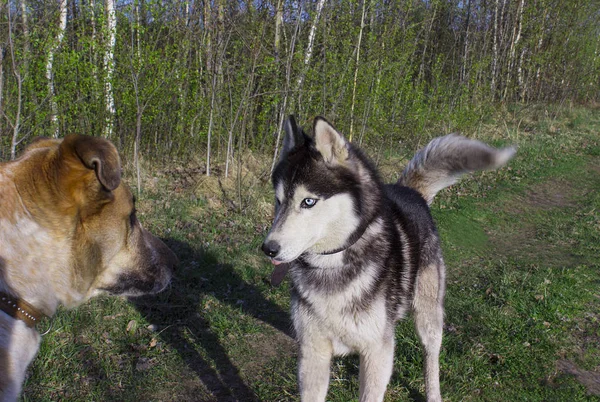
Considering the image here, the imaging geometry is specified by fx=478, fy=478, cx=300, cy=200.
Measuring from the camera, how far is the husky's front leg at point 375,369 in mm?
2828

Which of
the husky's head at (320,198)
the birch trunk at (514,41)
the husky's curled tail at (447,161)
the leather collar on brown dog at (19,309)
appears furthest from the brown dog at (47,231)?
the birch trunk at (514,41)

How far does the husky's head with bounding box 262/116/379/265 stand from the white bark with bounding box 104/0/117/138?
505 centimetres

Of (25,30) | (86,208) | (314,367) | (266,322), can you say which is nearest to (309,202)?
(314,367)

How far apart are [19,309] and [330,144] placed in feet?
6.06

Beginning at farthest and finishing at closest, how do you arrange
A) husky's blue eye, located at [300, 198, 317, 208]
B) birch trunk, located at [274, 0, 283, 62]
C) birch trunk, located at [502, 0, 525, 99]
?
birch trunk, located at [502, 0, 525, 99]
birch trunk, located at [274, 0, 283, 62]
husky's blue eye, located at [300, 198, 317, 208]

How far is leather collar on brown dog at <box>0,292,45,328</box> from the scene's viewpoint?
1683mm

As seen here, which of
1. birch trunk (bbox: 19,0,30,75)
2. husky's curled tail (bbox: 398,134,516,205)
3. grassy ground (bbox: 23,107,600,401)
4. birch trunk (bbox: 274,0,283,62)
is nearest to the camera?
husky's curled tail (bbox: 398,134,516,205)

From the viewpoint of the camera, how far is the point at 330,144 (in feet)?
9.59

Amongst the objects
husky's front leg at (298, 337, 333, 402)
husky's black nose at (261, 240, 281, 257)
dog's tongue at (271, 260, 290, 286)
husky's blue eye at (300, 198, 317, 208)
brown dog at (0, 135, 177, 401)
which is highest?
brown dog at (0, 135, 177, 401)

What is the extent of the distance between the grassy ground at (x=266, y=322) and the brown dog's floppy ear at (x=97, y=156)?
7.34 ft

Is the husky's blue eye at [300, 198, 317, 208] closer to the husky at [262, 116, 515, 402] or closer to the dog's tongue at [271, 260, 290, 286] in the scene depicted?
the husky at [262, 116, 515, 402]

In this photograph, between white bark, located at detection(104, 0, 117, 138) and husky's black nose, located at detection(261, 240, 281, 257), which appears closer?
husky's black nose, located at detection(261, 240, 281, 257)

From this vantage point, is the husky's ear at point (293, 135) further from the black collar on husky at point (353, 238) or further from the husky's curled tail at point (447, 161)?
the husky's curled tail at point (447, 161)

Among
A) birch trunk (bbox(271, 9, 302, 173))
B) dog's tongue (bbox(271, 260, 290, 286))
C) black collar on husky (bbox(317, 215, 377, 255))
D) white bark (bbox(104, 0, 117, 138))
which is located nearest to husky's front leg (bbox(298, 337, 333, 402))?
dog's tongue (bbox(271, 260, 290, 286))
